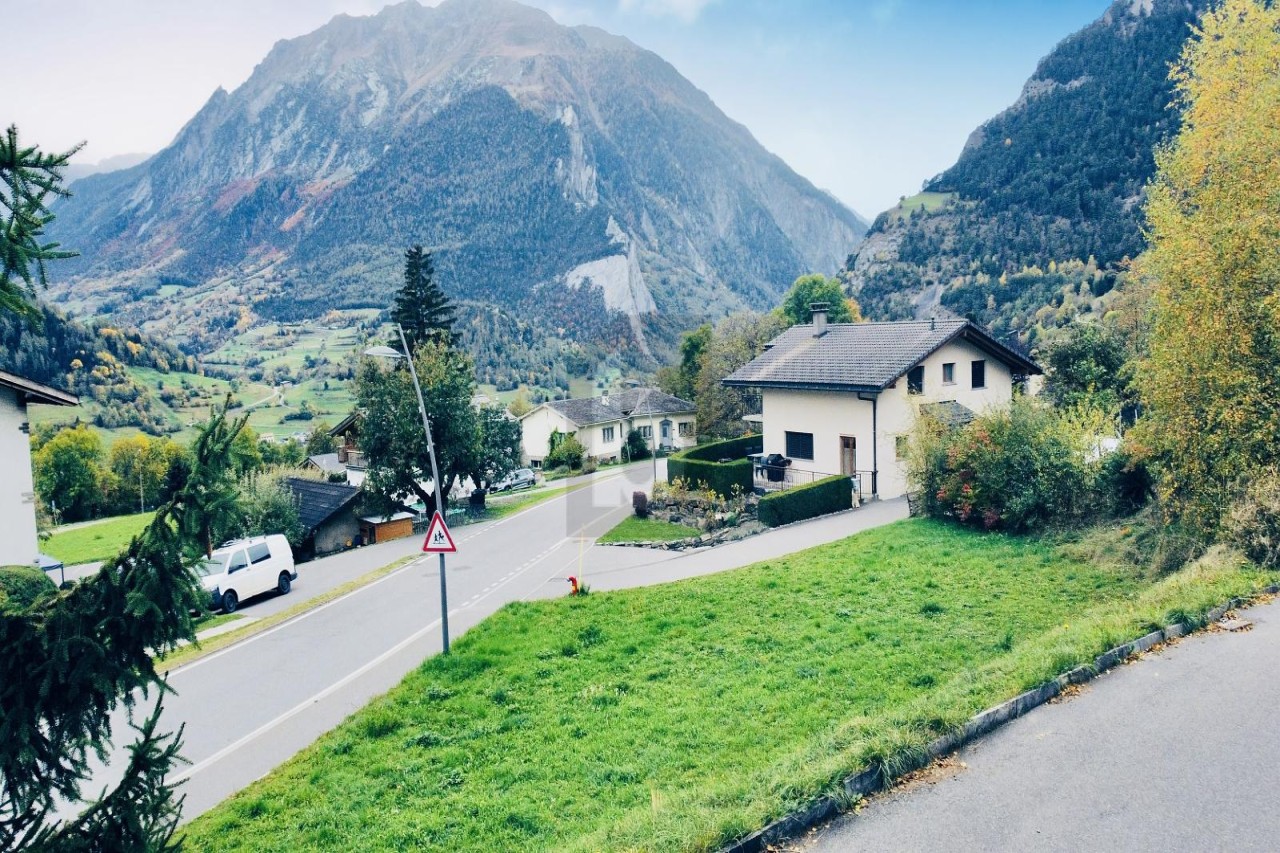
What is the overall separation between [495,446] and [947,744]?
32.6 m

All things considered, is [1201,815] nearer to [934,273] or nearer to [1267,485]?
[1267,485]

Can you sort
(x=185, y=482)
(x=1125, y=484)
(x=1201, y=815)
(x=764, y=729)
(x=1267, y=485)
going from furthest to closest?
1. (x=1125, y=484)
2. (x=1267, y=485)
3. (x=764, y=729)
4. (x=1201, y=815)
5. (x=185, y=482)

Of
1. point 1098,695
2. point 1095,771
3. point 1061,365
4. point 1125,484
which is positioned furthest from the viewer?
point 1061,365

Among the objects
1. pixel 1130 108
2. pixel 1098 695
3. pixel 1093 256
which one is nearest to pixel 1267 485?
pixel 1098 695

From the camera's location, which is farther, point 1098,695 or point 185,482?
point 1098,695

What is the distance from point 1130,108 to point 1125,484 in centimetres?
Result: 10168

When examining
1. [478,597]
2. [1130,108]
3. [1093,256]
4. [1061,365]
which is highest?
[1130,108]

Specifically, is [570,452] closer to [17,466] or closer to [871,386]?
[871,386]

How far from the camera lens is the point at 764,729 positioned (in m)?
8.67

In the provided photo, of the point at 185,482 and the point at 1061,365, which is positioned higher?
the point at 1061,365

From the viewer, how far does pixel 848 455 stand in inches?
1123

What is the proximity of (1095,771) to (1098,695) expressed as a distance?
1.72 m

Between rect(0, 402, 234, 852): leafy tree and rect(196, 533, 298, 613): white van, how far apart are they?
638 inches

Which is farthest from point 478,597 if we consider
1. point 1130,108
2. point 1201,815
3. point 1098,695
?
point 1130,108
